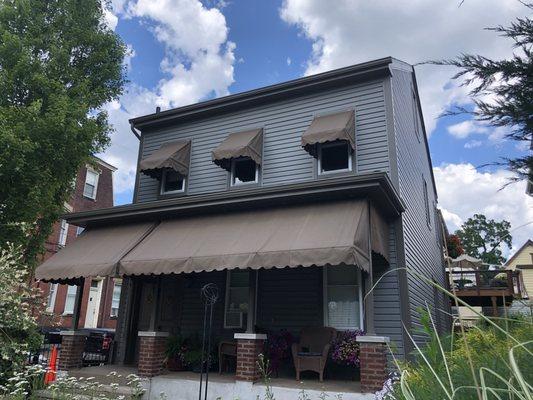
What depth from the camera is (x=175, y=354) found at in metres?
9.38

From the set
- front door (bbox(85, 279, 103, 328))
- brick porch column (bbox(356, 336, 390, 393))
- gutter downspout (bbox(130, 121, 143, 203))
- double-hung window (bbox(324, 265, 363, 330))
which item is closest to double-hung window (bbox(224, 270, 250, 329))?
double-hung window (bbox(324, 265, 363, 330))

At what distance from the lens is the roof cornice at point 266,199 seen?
765 cm

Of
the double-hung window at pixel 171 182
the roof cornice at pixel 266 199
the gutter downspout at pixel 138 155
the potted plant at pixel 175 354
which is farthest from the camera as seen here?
the gutter downspout at pixel 138 155

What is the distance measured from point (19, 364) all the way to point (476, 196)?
347 inches

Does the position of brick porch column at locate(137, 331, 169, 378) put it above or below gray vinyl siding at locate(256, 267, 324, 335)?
below

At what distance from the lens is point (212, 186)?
1184cm

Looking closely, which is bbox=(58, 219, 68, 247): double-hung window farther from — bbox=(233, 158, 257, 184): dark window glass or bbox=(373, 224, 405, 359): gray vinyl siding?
bbox=(373, 224, 405, 359): gray vinyl siding

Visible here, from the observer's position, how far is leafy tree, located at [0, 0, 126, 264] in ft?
38.8

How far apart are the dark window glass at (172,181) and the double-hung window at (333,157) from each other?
448 cm

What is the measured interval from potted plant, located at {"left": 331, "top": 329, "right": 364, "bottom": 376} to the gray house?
384 millimetres

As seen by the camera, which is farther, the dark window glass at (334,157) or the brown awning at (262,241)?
the dark window glass at (334,157)

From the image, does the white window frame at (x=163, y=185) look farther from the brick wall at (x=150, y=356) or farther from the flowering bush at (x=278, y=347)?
the flowering bush at (x=278, y=347)

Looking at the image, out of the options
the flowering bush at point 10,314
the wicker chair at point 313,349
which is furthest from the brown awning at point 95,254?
the wicker chair at point 313,349

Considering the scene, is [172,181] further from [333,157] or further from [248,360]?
[248,360]
